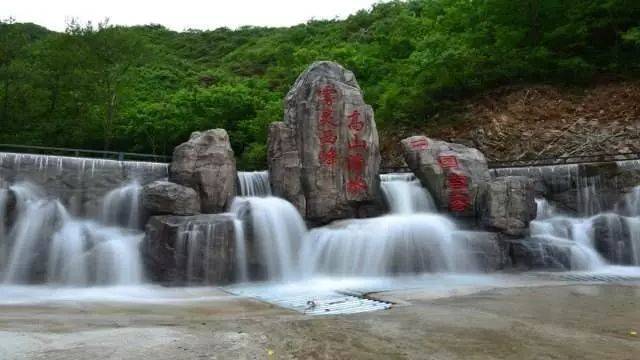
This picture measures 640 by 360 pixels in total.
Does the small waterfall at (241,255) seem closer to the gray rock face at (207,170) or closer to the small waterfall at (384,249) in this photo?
the gray rock face at (207,170)

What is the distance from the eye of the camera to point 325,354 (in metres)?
5.29

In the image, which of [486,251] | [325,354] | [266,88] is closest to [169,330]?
[325,354]

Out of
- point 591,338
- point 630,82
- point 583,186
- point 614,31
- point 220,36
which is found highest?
point 220,36

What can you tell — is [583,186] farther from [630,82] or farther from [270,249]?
[270,249]

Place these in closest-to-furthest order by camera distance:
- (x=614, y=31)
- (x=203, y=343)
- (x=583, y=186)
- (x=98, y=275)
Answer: (x=203, y=343), (x=98, y=275), (x=583, y=186), (x=614, y=31)

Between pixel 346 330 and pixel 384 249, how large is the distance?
8.08 metres

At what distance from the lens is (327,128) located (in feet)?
56.6

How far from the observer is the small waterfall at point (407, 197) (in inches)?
687

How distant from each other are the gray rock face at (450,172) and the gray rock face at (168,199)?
7743 mm

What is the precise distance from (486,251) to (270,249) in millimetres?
6062

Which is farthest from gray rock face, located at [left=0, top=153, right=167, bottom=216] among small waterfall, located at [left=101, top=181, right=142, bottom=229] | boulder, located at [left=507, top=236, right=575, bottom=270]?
boulder, located at [left=507, top=236, right=575, bottom=270]

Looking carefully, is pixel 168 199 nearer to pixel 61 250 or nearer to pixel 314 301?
pixel 61 250

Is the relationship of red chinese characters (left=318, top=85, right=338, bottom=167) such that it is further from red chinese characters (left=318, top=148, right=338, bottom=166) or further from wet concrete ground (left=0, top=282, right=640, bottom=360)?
wet concrete ground (left=0, top=282, right=640, bottom=360)

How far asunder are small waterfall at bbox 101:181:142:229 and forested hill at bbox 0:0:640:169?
10.3 metres
